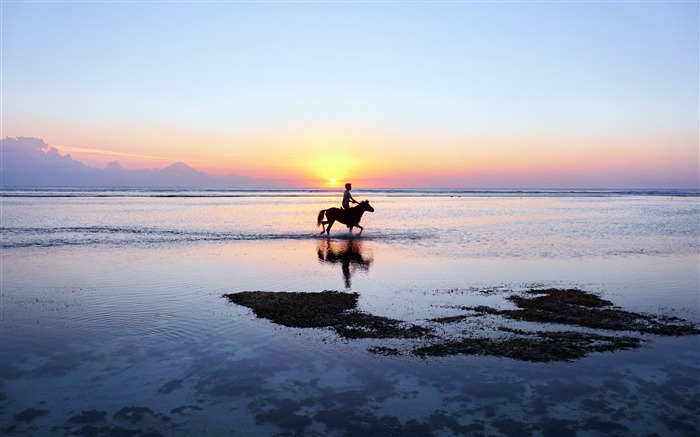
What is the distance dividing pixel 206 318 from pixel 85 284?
19.5ft

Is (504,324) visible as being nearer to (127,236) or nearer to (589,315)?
(589,315)

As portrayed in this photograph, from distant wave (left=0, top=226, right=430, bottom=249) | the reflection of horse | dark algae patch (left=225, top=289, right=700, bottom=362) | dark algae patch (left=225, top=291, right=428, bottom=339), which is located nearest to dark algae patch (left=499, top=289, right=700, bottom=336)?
dark algae patch (left=225, top=289, right=700, bottom=362)

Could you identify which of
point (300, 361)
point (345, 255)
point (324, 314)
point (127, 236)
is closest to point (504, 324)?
point (324, 314)

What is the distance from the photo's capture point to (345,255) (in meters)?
21.1

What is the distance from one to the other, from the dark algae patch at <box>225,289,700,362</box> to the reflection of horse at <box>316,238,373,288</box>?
10.6ft

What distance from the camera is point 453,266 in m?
18.0

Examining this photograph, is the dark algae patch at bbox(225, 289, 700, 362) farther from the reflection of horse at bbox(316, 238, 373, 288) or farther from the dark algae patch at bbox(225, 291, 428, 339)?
the reflection of horse at bbox(316, 238, 373, 288)

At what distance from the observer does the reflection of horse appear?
59.3 feet

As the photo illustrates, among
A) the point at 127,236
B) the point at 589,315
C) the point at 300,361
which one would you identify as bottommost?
the point at 300,361

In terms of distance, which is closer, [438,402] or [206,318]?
[438,402]

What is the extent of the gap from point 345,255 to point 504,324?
11133mm

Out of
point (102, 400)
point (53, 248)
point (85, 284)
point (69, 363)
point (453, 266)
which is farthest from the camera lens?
point (53, 248)

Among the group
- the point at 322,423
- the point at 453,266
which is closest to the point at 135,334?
the point at 322,423

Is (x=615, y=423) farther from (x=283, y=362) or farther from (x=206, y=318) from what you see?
(x=206, y=318)
